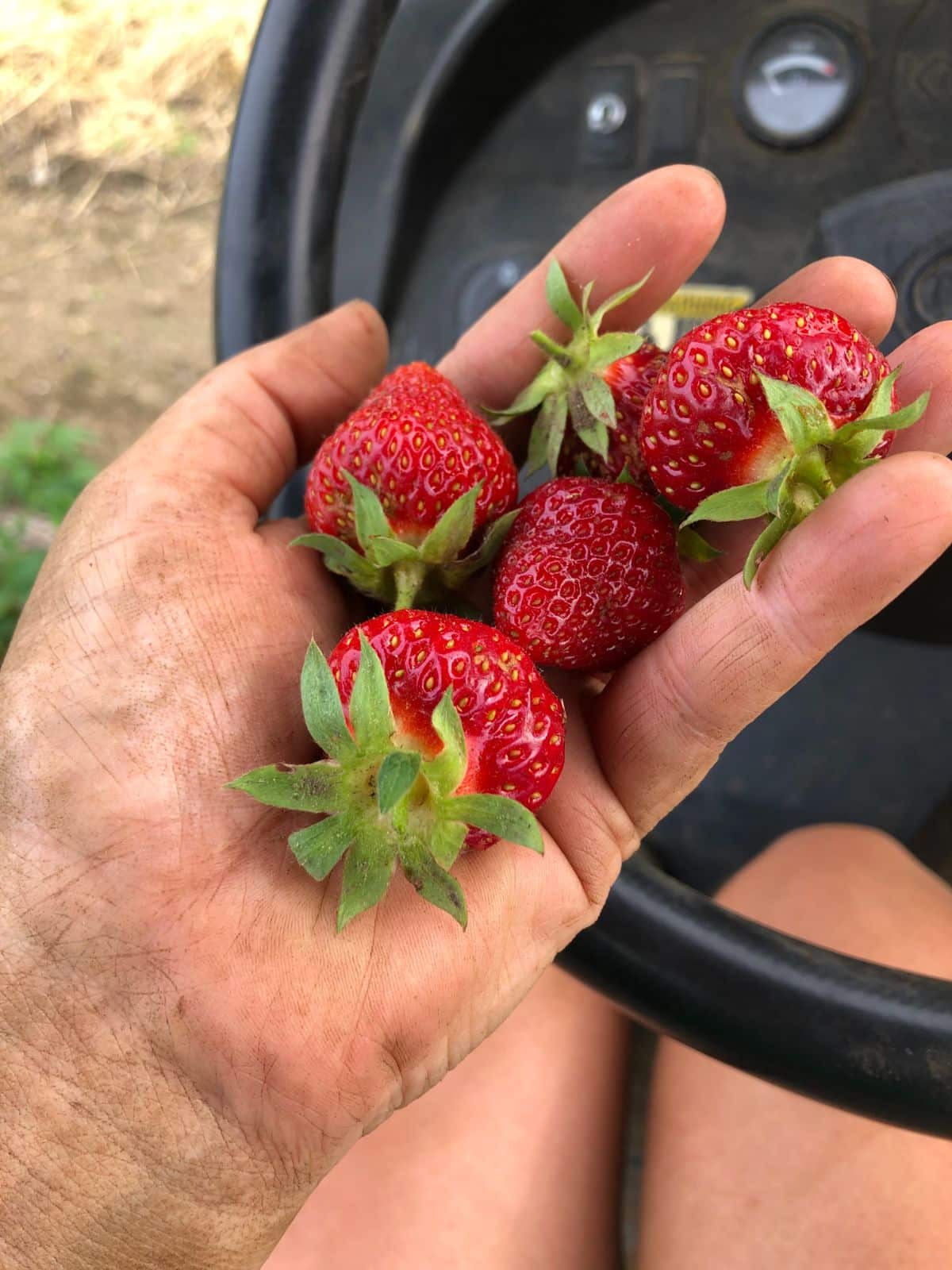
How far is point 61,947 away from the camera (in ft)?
2.70

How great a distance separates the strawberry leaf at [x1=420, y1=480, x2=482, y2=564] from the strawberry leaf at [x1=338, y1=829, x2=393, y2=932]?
0.24m

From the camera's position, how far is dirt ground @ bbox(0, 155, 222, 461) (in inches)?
93.0

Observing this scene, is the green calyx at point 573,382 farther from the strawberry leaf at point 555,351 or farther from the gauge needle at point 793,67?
the gauge needle at point 793,67

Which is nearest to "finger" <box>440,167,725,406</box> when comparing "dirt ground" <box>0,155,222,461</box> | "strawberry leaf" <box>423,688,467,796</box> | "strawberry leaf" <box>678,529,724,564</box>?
"strawberry leaf" <box>678,529,724,564</box>

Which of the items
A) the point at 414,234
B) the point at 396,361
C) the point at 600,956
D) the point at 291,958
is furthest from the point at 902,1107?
the point at 414,234

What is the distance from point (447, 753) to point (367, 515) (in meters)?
0.23

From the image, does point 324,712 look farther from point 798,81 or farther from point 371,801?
point 798,81

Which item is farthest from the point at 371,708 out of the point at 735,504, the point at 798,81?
the point at 798,81

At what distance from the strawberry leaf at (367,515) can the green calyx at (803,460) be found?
242 mm

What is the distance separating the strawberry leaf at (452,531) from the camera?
0.84 metres

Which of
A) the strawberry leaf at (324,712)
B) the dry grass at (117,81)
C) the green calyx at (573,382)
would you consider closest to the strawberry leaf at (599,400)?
the green calyx at (573,382)

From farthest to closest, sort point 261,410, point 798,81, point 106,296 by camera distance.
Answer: point 106,296 → point 798,81 → point 261,410

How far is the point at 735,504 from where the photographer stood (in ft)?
2.48

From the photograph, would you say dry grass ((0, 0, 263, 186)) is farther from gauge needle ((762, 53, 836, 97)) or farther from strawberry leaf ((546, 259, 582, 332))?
strawberry leaf ((546, 259, 582, 332))
